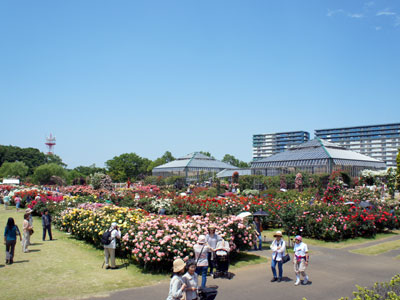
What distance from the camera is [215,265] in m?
9.43

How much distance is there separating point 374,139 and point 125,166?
105641 mm

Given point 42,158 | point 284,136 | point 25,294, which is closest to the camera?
point 25,294

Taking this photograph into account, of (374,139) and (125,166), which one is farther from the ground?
(374,139)

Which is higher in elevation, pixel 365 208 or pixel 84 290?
pixel 365 208

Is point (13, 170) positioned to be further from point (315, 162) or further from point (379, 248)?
point (379, 248)

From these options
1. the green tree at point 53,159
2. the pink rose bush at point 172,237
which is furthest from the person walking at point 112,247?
the green tree at point 53,159

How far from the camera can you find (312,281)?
28.2 ft

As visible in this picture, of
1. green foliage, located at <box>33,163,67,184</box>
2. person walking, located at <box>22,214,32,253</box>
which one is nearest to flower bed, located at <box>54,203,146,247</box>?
person walking, located at <box>22,214,32,253</box>

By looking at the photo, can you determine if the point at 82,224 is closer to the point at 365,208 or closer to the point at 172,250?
the point at 172,250

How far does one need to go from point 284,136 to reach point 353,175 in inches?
5308

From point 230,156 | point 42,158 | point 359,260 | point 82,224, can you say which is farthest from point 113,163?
point 359,260

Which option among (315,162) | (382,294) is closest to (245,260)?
(382,294)

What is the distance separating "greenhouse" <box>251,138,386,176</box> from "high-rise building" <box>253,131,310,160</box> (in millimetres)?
124582

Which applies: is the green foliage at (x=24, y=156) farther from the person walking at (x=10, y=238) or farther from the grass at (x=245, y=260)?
the grass at (x=245, y=260)
